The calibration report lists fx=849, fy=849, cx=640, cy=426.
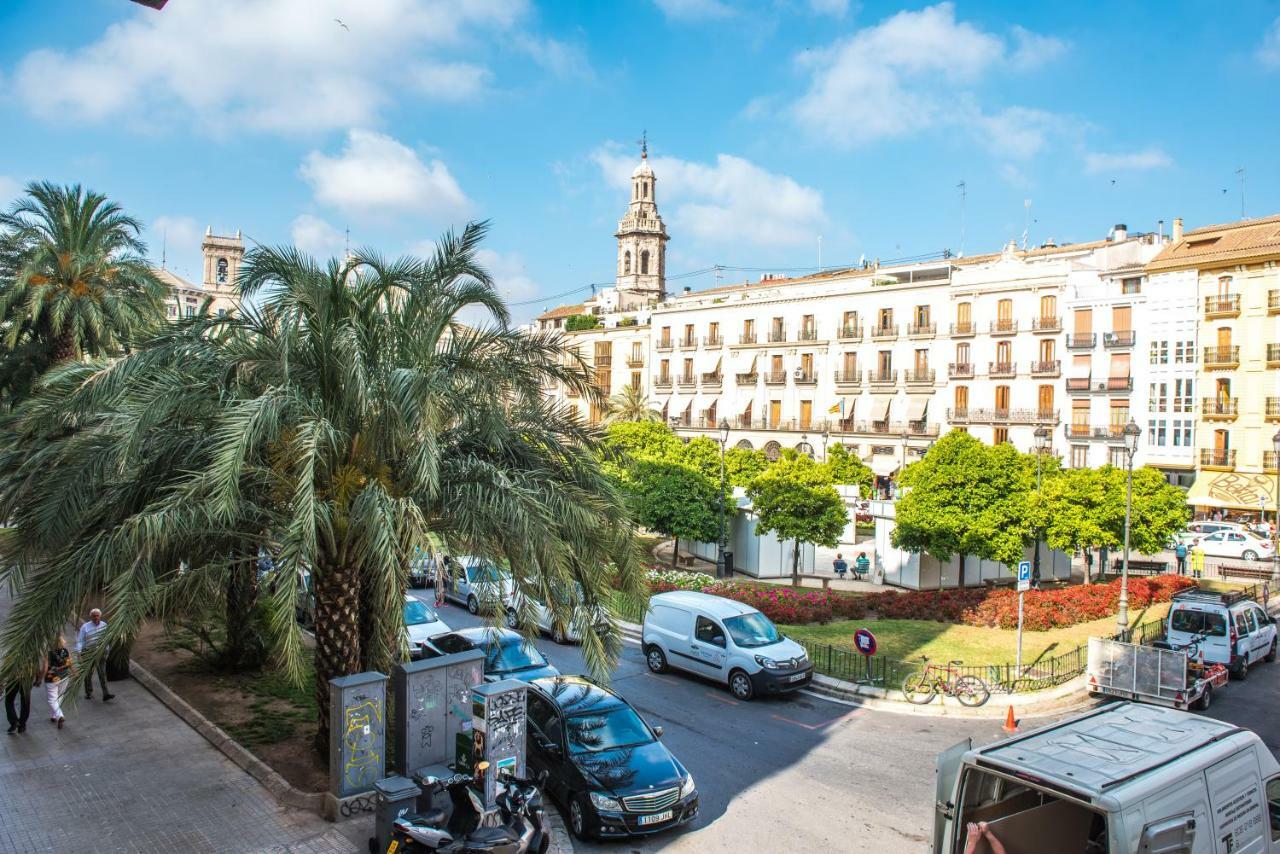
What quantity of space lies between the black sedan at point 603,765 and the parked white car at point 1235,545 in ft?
113

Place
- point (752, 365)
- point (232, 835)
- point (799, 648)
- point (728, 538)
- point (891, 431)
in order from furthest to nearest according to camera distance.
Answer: point (752, 365) → point (891, 431) → point (728, 538) → point (799, 648) → point (232, 835)

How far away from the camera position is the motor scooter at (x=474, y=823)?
8.55m

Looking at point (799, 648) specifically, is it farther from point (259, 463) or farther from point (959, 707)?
point (259, 463)

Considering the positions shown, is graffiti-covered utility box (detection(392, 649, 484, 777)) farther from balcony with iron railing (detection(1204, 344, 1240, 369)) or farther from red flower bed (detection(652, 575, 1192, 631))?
balcony with iron railing (detection(1204, 344, 1240, 369))

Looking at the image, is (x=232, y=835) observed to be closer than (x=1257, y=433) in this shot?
Yes

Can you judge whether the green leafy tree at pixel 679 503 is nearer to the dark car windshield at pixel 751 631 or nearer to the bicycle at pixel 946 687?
the dark car windshield at pixel 751 631

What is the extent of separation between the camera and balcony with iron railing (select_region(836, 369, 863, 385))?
5669 cm

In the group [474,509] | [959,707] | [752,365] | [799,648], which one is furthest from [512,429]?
[752,365]

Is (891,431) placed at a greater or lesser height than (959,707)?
greater

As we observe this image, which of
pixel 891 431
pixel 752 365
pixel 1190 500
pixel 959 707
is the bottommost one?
pixel 959 707

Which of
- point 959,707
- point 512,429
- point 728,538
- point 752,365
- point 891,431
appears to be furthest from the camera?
point 752,365

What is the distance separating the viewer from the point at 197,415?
10602mm

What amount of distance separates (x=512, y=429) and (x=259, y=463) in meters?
3.25

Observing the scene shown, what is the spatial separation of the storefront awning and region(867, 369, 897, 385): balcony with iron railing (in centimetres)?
1759
